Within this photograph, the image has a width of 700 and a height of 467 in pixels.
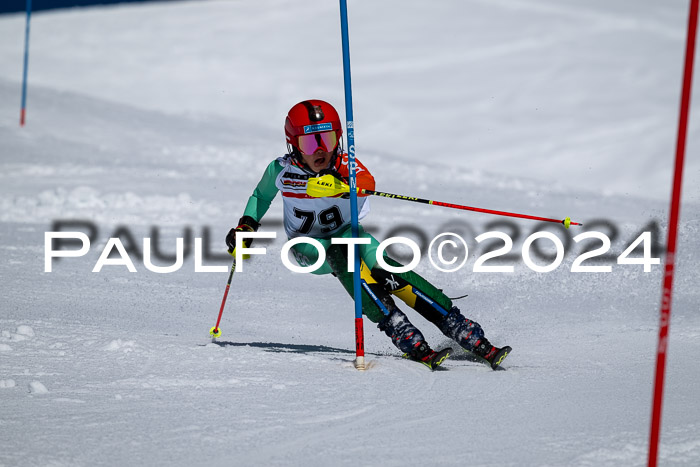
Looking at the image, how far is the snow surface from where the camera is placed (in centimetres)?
351

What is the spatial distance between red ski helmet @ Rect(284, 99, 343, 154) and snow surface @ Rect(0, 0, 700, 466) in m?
1.17

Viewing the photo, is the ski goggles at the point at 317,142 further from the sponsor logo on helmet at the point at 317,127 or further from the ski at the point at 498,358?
the ski at the point at 498,358

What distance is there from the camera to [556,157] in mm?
18609

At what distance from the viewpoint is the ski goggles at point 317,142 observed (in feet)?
15.9

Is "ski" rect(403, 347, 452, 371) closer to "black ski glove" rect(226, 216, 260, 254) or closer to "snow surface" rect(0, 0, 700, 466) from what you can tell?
"snow surface" rect(0, 0, 700, 466)

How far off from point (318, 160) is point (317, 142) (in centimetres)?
12

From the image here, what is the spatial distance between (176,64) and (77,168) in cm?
1339

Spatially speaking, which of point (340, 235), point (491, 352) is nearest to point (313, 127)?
point (340, 235)

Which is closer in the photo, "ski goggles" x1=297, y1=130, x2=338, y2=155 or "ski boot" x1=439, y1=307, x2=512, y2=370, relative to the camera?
"ski boot" x1=439, y1=307, x2=512, y2=370

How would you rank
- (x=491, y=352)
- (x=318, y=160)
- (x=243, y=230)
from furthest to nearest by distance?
(x=243, y=230), (x=318, y=160), (x=491, y=352)

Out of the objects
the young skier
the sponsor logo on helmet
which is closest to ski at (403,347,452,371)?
the young skier

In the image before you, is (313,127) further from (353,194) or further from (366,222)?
(366,222)

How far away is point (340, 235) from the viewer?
16.7ft

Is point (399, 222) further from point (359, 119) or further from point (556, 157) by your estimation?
point (359, 119)
